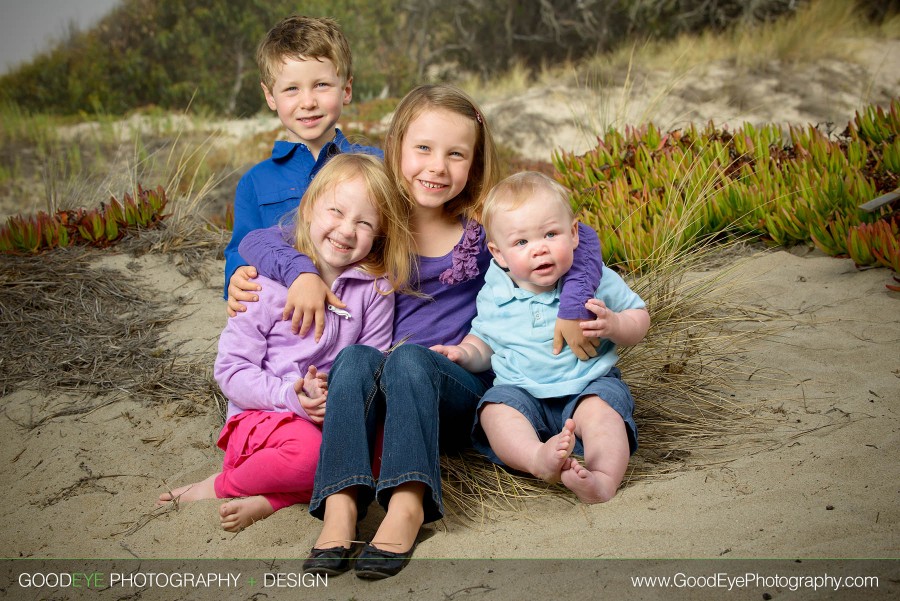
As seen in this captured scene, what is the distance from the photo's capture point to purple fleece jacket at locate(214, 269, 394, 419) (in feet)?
9.61

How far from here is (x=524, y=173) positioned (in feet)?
9.45

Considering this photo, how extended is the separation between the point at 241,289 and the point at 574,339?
1.30 meters

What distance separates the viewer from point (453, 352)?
2938mm

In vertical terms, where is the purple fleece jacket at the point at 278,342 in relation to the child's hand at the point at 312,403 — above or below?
above

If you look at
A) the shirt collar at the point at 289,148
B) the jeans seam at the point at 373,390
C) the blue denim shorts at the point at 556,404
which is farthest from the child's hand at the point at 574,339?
the shirt collar at the point at 289,148

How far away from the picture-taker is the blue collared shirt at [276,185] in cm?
354

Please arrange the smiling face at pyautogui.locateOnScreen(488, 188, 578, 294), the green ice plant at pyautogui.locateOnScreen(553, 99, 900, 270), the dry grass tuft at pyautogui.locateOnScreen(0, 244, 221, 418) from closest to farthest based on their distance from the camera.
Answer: the smiling face at pyautogui.locateOnScreen(488, 188, 578, 294), the dry grass tuft at pyautogui.locateOnScreen(0, 244, 221, 418), the green ice plant at pyautogui.locateOnScreen(553, 99, 900, 270)

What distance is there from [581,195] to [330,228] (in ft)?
9.56

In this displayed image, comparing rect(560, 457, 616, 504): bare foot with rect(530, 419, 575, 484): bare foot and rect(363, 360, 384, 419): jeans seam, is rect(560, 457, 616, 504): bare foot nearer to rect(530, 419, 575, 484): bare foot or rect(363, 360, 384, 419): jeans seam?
rect(530, 419, 575, 484): bare foot

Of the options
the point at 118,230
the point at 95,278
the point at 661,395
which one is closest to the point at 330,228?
the point at 661,395

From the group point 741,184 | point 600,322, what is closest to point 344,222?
point 600,322

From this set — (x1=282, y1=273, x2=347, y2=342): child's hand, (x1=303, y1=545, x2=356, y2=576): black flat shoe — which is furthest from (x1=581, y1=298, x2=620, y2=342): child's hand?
(x1=303, y1=545, x2=356, y2=576): black flat shoe

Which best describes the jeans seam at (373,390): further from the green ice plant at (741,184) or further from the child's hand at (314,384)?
the green ice plant at (741,184)

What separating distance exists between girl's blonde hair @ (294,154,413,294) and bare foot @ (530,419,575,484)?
894mm
